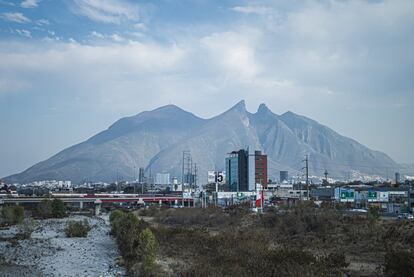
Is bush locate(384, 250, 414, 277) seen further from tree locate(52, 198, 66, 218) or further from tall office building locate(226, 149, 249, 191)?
tall office building locate(226, 149, 249, 191)

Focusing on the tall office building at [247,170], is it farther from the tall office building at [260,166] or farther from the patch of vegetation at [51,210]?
the patch of vegetation at [51,210]

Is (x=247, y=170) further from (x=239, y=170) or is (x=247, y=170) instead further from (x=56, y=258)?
(x=56, y=258)

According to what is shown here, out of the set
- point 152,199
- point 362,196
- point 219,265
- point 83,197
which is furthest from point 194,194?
point 219,265

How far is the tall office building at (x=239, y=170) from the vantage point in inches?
6486

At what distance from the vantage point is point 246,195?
4769 inches

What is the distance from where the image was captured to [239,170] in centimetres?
Result: 16700

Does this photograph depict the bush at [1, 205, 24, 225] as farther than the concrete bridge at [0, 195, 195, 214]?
No

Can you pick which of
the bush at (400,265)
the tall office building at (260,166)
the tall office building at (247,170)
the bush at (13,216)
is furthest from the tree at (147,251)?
the tall office building at (260,166)

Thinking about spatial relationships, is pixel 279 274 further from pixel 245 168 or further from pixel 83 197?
pixel 245 168

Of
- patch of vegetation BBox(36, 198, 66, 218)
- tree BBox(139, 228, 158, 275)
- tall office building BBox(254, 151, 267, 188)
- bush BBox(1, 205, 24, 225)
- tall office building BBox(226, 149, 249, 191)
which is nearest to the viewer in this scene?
tree BBox(139, 228, 158, 275)

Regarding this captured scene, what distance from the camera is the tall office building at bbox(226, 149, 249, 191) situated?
164750mm

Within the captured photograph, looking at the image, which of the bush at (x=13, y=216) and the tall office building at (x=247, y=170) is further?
the tall office building at (x=247, y=170)

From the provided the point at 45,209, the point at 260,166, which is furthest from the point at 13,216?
the point at 260,166

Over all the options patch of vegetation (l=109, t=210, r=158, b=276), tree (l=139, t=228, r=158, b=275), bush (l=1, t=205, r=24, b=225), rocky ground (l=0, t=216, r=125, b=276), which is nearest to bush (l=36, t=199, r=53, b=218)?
bush (l=1, t=205, r=24, b=225)
